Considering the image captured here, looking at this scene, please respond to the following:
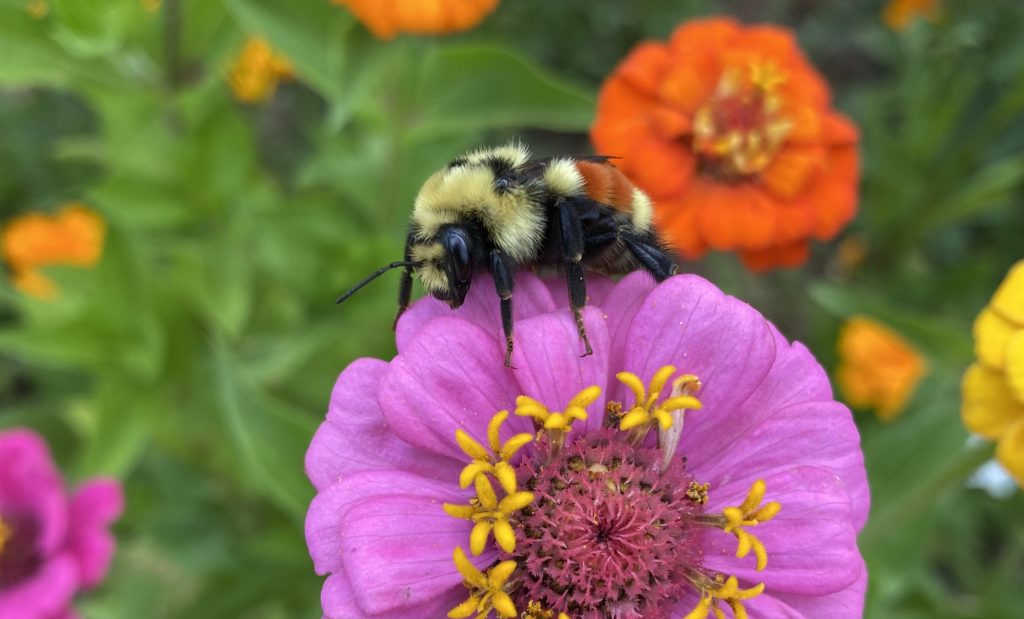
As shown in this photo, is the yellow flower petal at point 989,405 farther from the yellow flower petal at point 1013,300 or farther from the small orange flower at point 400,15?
the small orange flower at point 400,15

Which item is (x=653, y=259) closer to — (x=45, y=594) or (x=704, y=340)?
(x=704, y=340)

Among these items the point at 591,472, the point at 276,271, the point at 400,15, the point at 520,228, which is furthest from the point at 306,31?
the point at 591,472

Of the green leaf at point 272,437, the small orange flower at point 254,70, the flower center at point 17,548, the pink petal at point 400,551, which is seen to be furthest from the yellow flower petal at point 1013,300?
the small orange flower at point 254,70

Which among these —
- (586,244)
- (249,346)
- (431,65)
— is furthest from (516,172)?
(249,346)

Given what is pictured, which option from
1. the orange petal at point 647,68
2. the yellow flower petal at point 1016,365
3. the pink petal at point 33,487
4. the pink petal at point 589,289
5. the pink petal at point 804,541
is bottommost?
the pink petal at point 33,487

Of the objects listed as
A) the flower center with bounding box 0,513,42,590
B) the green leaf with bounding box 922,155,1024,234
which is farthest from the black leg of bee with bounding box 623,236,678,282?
the green leaf with bounding box 922,155,1024,234

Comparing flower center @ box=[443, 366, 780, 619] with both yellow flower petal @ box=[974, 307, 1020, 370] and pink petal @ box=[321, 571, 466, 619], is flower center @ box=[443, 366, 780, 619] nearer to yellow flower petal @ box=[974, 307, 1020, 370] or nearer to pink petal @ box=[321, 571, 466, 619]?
pink petal @ box=[321, 571, 466, 619]
